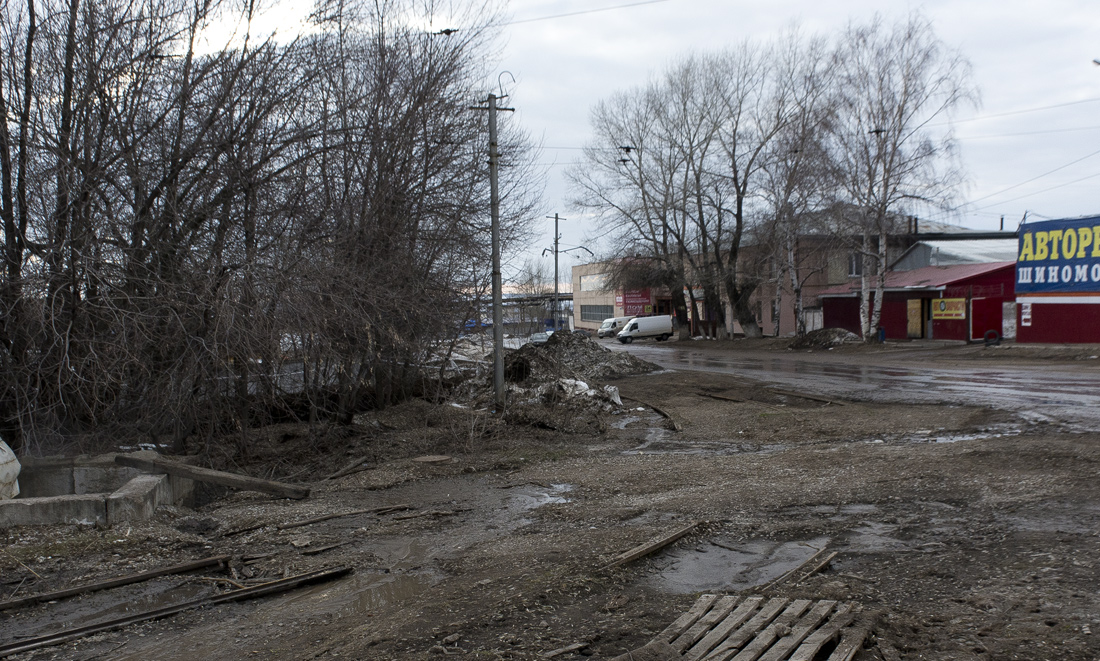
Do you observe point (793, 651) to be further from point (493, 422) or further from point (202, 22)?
point (202, 22)

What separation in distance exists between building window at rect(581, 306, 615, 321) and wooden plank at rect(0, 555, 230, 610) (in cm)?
7316

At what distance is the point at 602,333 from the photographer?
6322cm

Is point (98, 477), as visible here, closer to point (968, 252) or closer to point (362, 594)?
point (362, 594)

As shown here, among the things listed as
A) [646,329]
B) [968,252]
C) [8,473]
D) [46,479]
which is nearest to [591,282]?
[646,329]

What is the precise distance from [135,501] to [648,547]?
5109 mm

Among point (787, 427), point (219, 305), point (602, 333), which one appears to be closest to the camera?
point (219, 305)

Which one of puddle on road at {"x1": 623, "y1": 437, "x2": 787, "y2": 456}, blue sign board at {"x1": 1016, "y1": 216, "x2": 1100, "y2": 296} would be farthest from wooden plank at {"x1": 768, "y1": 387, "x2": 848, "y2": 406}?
blue sign board at {"x1": 1016, "y1": 216, "x2": 1100, "y2": 296}

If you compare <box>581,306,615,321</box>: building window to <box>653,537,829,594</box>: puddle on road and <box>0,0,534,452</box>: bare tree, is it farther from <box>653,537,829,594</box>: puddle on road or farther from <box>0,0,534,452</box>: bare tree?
<box>653,537,829,594</box>: puddle on road

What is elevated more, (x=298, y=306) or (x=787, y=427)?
(x=298, y=306)

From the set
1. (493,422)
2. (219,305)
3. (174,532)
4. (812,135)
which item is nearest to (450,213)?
(493,422)

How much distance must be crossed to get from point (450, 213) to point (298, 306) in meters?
6.48

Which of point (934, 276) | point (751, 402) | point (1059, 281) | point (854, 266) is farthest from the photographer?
point (854, 266)

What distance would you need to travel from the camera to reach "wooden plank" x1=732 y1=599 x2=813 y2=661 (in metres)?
4.34

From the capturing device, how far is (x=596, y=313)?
8412 centimetres
